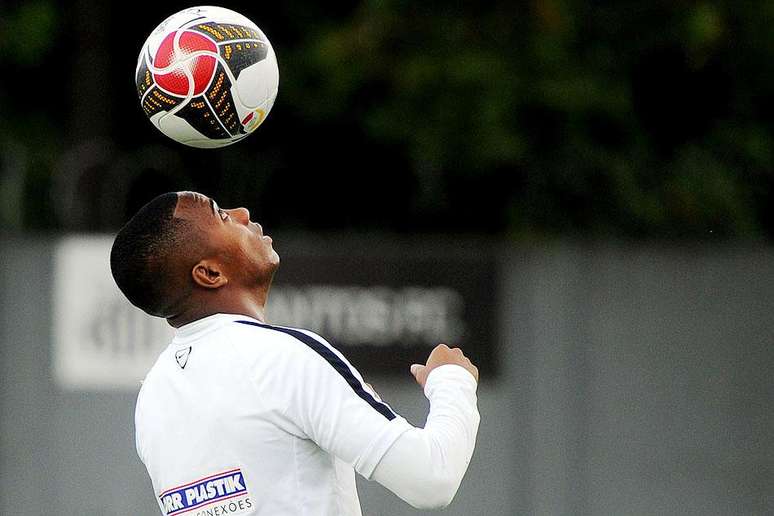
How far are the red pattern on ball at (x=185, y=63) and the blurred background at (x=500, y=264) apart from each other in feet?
13.9

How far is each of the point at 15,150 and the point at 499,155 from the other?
3953mm

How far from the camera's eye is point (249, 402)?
2.96m

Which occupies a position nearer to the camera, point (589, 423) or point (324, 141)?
point (589, 423)

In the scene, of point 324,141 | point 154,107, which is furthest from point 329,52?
point 154,107

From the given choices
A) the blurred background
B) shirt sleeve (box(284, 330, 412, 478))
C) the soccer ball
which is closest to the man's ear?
shirt sleeve (box(284, 330, 412, 478))

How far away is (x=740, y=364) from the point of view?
8.02 meters

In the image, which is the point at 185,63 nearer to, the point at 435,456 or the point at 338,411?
the point at 338,411

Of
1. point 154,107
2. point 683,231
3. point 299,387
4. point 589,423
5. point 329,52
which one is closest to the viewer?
point 299,387

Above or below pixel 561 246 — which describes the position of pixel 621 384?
below

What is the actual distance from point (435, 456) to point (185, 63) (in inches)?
56.8

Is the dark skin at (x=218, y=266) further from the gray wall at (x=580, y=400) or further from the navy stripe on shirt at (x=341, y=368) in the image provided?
the gray wall at (x=580, y=400)

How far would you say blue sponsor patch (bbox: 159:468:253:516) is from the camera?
2996 millimetres

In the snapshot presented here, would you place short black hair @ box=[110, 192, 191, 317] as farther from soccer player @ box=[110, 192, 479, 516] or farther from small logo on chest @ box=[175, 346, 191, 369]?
small logo on chest @ box=[175, 346, 191, 369]

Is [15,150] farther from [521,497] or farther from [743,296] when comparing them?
[743,296]
